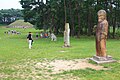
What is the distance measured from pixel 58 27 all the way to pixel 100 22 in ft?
152

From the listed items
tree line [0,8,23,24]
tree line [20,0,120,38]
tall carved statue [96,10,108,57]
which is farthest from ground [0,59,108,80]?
tree line [0,8,23,24]

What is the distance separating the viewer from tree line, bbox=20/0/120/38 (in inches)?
1769

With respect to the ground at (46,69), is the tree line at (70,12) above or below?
above

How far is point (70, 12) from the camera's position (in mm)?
50312

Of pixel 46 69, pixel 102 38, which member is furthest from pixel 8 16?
pixel 46 69

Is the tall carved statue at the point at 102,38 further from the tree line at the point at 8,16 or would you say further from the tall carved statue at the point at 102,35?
the tree line at the point at 8,16

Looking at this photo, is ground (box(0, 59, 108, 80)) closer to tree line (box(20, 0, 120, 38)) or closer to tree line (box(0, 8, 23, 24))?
tree line (box(20, 0, 120, 38))

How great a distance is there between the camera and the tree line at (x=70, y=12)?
44938 millimetres

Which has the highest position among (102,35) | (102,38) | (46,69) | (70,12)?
(70,12)

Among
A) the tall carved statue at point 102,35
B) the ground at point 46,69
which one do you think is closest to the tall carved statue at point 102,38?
the tall carved statue at point 102,35

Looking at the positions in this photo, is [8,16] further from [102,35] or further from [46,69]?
[46,69]

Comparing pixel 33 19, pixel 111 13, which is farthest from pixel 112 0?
pixel 33 19

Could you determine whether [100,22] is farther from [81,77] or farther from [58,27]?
[58,27]

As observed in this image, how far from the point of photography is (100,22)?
51.4ft
